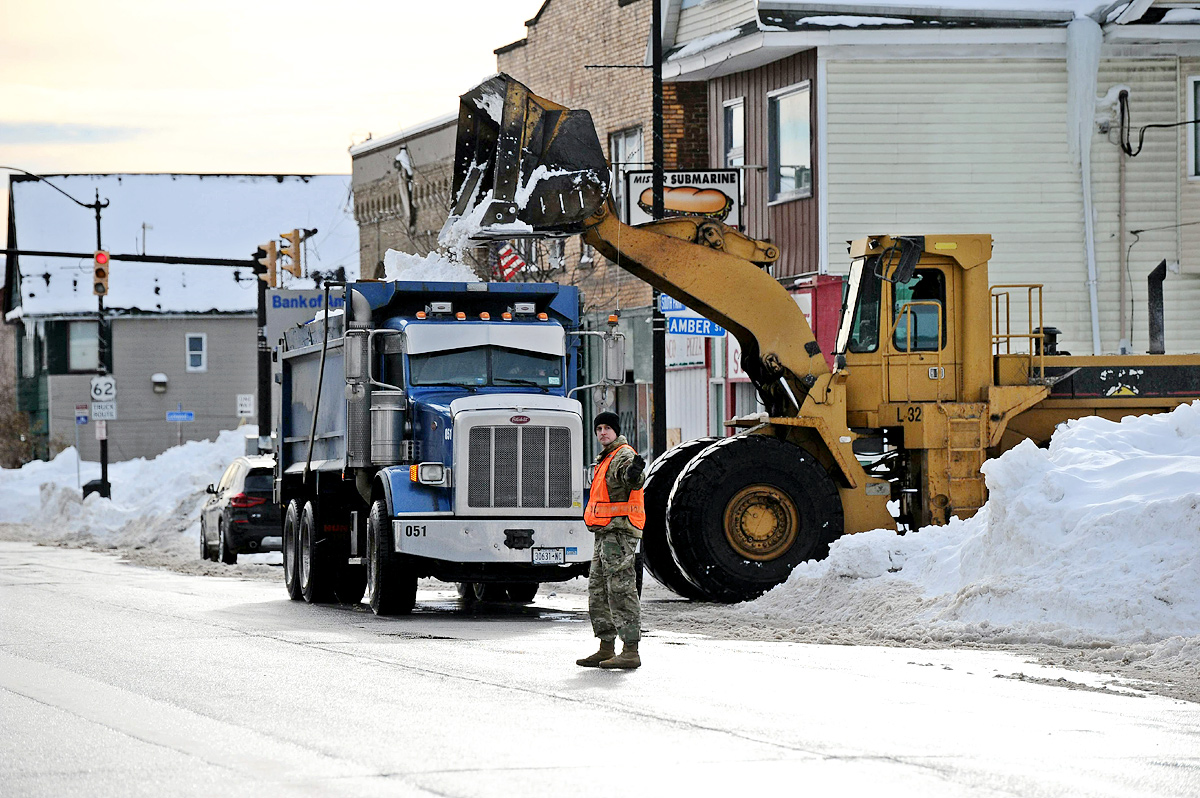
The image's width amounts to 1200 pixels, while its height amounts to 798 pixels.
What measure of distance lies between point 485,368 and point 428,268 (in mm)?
19871

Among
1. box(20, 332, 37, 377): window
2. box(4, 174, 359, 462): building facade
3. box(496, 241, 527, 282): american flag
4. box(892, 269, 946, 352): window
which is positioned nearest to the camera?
box(892, 269, 946, 352): window

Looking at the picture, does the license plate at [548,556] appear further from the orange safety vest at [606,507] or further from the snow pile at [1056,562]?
the orange safety vest at [606,507]

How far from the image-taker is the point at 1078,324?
29469 millimetres

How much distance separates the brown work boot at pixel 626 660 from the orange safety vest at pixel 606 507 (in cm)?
85

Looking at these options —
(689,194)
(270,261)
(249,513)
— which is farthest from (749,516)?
(270,261)

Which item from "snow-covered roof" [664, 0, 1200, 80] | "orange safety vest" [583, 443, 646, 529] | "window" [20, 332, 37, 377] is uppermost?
"snow-covered roof" [664, 0, 1200, 80]

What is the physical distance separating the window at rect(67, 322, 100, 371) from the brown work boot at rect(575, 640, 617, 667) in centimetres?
6047

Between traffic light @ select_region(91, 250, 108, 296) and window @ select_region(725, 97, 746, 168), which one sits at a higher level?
window @ select_region(725, 97, 746, 168)

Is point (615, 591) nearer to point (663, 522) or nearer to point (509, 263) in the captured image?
point (663, 522)

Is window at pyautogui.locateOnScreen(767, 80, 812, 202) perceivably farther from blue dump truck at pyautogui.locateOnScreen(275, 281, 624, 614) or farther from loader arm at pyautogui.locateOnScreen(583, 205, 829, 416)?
blue dump truck at pyautogui.locateOnScreen(275, 281, 624, 614)

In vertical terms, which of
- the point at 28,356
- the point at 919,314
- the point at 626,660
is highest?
the point at 28,356

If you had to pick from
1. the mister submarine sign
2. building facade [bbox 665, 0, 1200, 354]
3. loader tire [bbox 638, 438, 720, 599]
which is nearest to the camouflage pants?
loader tire [bbox 638, 438, 720, 599]

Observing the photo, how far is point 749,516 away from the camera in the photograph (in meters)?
19.0

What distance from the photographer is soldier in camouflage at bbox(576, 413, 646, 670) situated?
13109 mm
